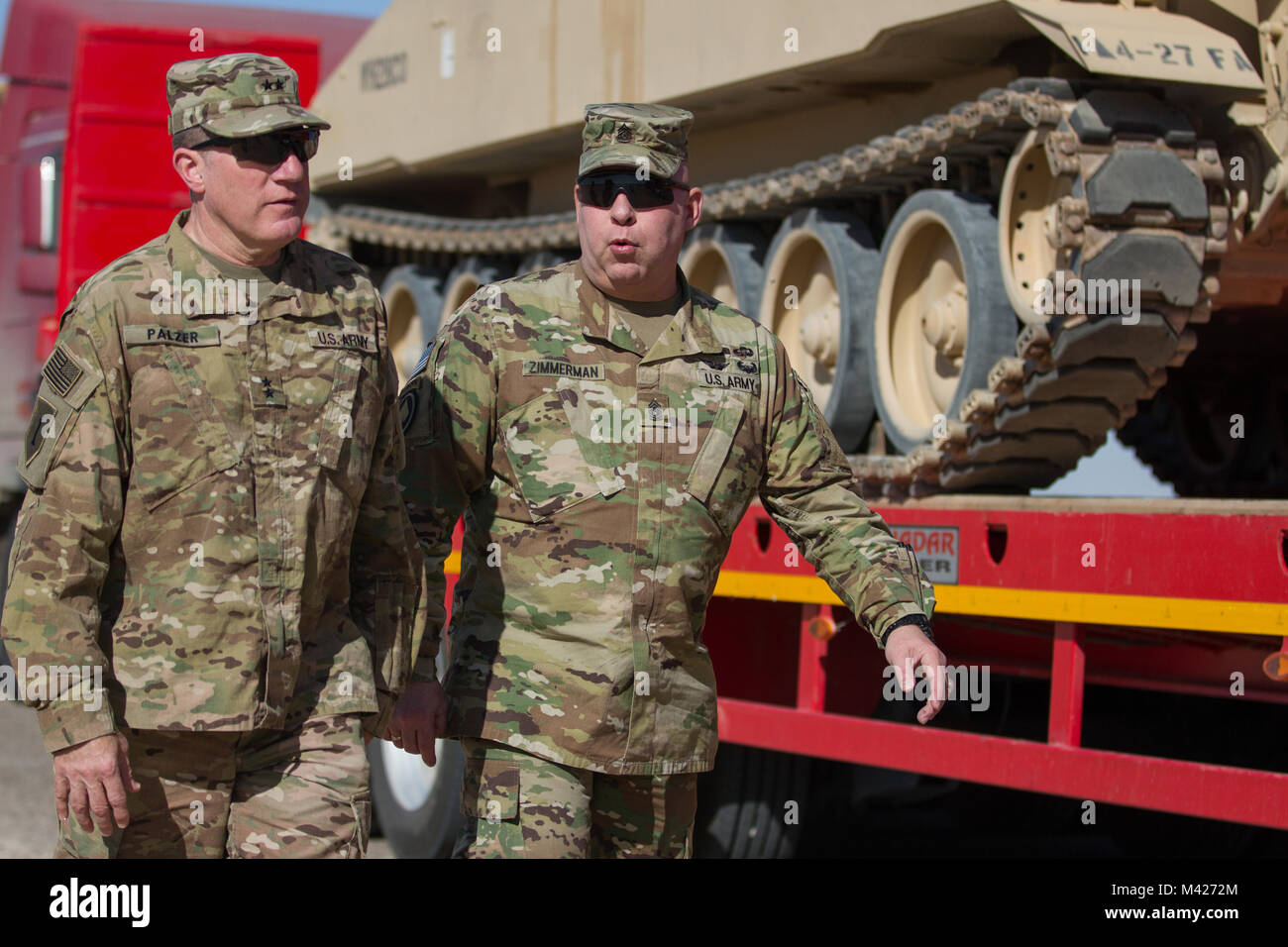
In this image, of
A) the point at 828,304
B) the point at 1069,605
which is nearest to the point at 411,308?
the point at 828,304

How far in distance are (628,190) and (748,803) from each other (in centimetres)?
272

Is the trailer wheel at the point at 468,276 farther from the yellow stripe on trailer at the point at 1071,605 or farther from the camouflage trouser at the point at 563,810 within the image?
the camouflage trouser at the point at 563,810

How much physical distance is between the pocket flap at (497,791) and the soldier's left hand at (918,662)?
709mm

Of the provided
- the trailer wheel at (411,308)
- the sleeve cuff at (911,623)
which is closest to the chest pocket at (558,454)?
the sleeve cuff at (911,623)

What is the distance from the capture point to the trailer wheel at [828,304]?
7289 mm

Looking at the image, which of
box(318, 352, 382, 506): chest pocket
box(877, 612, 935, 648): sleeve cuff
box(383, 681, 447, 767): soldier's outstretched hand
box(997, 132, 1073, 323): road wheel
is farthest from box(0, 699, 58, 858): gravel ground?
box(997, 132, 1073, 323): road wheel

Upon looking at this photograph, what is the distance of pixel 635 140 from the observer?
3518 millimetres

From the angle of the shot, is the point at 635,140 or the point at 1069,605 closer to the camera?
the point at 635,140

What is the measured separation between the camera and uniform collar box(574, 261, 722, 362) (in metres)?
3.55

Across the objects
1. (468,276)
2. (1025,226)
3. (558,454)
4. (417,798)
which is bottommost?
(417,798)

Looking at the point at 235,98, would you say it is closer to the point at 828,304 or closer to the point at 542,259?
the point at 828,304

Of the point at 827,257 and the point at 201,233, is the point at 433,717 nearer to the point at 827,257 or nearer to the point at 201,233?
the point at 201,233

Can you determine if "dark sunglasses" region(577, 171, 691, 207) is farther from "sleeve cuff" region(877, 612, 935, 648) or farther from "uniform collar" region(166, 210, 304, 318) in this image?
"sleeve cuff" region(877, 612, 935, 648)

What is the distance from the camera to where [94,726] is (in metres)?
2.97
